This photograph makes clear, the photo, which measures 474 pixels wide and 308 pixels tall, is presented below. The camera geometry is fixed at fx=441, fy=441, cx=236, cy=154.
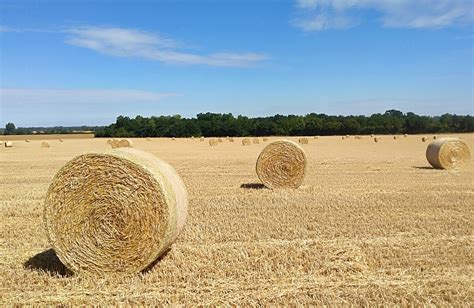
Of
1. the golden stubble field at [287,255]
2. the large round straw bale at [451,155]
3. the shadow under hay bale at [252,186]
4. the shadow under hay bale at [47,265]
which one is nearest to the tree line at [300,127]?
the large round straw bale at [451,155]

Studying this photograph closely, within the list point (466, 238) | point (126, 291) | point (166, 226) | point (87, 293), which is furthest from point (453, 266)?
point (87, 293)

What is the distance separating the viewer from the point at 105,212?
6.20 m

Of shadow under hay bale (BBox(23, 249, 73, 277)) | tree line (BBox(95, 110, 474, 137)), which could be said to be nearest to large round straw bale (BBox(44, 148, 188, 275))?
shadow under hay bale (BBox(23, 249, 73, 277))

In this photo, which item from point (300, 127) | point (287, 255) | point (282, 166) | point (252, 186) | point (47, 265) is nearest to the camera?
point (47, 265)

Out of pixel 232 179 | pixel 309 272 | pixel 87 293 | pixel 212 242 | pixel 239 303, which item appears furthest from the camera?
pixel 232 179

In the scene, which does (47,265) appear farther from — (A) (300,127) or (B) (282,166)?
(A) (300,127)

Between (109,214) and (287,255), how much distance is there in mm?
2691

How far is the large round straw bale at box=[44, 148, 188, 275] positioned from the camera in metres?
6.05

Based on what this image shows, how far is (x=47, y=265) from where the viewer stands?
20.8ft

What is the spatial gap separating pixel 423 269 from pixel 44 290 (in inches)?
198

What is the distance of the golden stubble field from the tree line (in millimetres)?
63596

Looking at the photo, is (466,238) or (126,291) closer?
(126,291)

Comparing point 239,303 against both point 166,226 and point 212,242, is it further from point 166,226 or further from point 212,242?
point 212,242

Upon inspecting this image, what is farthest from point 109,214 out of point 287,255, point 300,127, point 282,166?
point 300,127
